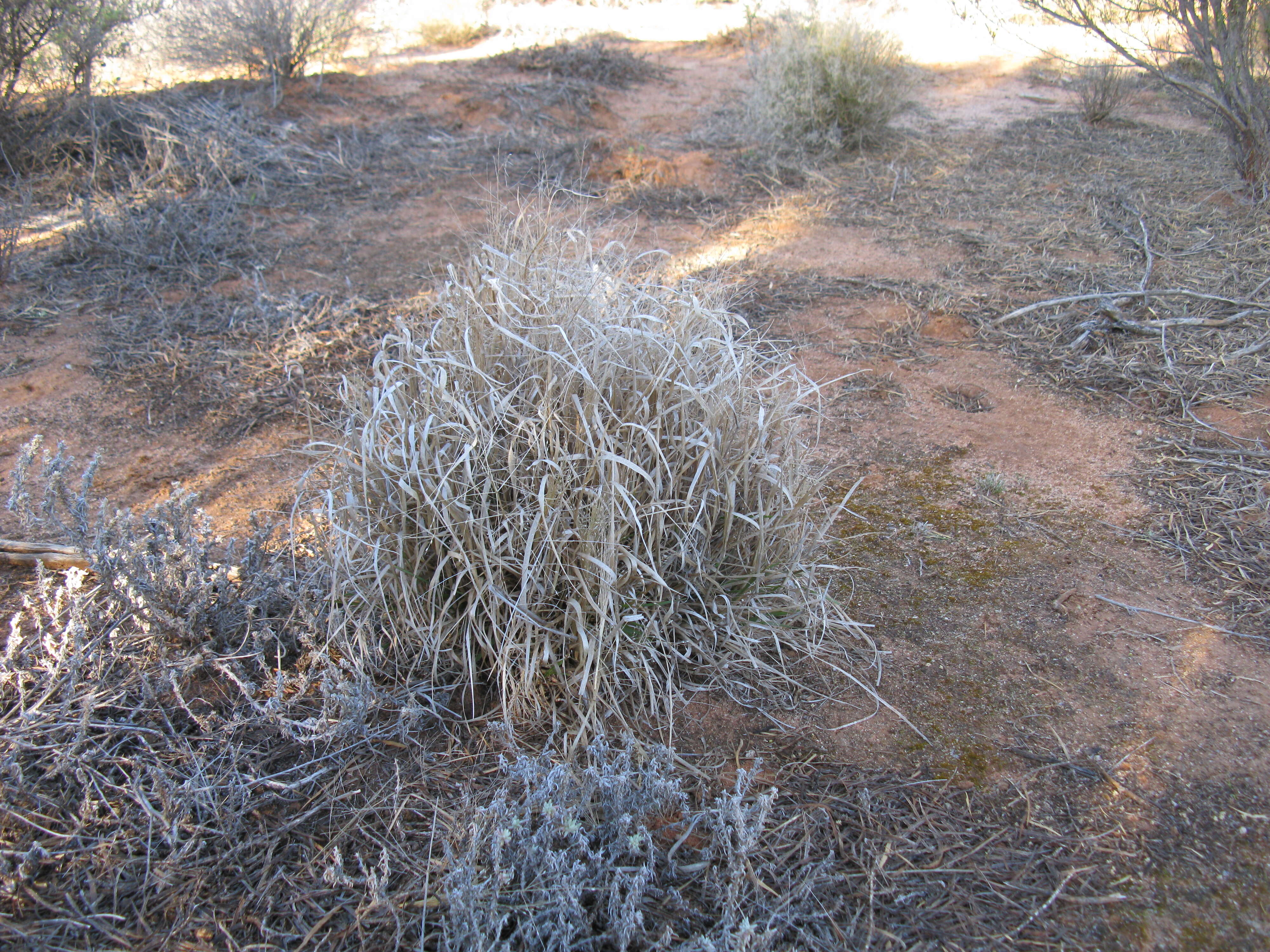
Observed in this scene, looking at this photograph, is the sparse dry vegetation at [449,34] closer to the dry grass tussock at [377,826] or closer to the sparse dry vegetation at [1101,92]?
the sparse dry vegetation at [1101,92]

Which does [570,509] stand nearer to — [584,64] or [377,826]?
[377,826]

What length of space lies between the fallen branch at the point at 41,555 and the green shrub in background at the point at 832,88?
17.9ft

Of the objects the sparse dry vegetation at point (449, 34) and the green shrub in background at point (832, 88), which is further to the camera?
the sparse dry vegetation at point (449, 34)

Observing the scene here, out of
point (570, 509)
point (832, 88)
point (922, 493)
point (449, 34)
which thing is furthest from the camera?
point (449, 34)

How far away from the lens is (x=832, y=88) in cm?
583

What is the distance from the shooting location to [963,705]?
1762 millimetres

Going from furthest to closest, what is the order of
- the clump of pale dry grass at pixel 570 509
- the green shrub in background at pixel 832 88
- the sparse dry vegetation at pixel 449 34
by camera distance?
1. the sparse dry vegetation at pixel 449 34
2. the green shrub in background at pixel 832 88
3. the clump of pale dry grass at pixel 570 509

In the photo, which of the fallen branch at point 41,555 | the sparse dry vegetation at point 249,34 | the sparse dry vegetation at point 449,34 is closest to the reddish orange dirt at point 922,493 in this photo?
the fallen branch at point 41,555

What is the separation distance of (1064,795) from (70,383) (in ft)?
12.3

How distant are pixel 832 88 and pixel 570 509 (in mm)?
5400

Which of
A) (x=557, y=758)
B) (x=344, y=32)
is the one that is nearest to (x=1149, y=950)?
(x=557, y=758)

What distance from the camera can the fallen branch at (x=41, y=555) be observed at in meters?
2.13

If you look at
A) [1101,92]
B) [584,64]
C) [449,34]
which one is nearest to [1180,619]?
[1101,92]

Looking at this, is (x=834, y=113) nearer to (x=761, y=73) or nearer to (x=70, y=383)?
(x=761, y=73)
